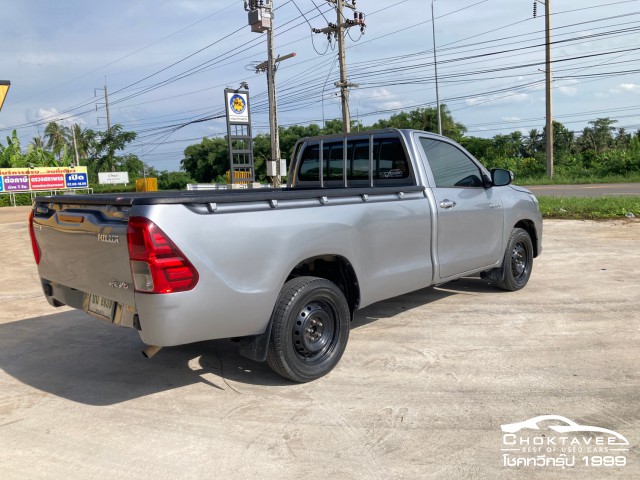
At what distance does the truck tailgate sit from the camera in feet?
11.8

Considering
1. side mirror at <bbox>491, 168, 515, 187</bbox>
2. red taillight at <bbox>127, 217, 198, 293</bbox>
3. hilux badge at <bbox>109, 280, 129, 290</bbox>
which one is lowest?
hilux badge at <bbox>109, 280, 129, 290</bbox>

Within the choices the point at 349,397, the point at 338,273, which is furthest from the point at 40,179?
the point at 349,397

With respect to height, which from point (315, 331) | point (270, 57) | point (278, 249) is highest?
point (270, 57)

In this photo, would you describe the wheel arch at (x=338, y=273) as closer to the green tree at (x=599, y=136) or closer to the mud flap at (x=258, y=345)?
the mud flap at (x=258, y=345)

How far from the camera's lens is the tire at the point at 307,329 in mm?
3992

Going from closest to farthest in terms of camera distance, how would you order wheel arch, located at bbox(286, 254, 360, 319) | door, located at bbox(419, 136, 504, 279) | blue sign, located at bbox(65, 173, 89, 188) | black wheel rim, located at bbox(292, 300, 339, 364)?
1. black wheel rim, located at bbox(292, 300, 339, 364)
2. wheel arch, located at bbox(286, 254, 360, 319)
3. door, located at bbox(419, 136, 504, 279)
4. blue sign, located at bbox(65, 173, 89, 188)

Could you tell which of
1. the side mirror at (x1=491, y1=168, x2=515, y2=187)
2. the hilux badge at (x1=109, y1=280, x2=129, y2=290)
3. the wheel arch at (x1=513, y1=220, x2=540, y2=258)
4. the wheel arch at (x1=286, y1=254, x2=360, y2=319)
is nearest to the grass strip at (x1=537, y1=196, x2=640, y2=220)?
the wheel arch at (x1=513, y1=220, x2=540, y2=258)

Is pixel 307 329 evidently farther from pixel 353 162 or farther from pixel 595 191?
pixel 595 191

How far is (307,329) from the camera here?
13.9 feet

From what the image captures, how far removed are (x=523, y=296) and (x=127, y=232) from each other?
16.4 ft

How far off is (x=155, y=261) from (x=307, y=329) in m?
1.41

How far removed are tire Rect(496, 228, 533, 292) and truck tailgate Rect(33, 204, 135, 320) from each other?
15.2 ft

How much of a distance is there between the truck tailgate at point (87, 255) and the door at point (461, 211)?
Result: 3.09 m

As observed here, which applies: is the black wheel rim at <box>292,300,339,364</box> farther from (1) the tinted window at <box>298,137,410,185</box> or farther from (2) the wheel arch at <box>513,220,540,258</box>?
(2) the wheel arch at <box>513,220,540,258</box>
